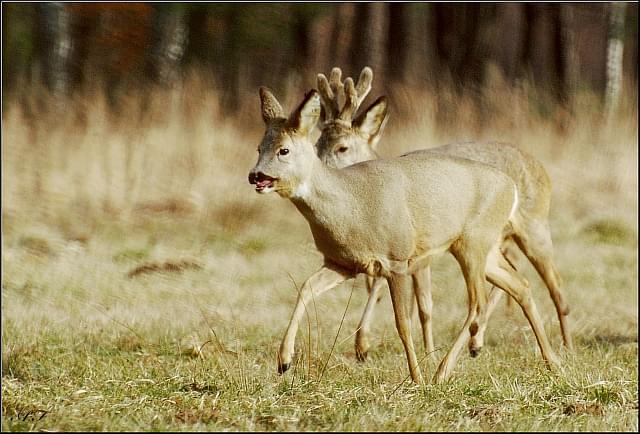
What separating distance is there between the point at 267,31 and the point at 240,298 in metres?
15.5

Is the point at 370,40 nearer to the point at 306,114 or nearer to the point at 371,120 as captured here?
the point at 371,120

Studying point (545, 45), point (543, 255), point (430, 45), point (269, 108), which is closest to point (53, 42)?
point (430, 45)

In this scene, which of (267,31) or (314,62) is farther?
(267,31)

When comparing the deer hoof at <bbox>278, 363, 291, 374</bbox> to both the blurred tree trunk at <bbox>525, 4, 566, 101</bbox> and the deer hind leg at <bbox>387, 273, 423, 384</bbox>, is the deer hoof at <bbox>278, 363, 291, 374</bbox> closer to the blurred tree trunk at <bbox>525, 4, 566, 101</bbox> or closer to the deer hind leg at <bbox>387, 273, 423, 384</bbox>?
the deer hind leg at <bbox>387, 273, 423, 384</bbox>

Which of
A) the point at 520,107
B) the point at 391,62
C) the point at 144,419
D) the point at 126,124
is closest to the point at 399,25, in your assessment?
the point at 391,62

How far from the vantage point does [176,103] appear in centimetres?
1473

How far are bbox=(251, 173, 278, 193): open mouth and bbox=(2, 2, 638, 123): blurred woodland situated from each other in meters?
11.2

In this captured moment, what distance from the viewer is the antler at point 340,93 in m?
7.86

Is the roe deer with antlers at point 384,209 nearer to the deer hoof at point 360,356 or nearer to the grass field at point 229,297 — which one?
the grass field at point 229,297

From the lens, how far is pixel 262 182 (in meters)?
5.24

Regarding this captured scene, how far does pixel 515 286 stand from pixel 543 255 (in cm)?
86

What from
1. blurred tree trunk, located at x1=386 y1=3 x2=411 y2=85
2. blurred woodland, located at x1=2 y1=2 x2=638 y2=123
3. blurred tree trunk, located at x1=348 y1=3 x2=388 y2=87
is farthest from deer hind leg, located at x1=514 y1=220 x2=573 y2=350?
blurred tree trunk, located at x1=348 y1=3 x2=388 y2=87

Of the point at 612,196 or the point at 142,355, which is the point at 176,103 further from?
the point at 142,355

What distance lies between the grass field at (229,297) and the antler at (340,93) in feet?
4.31
